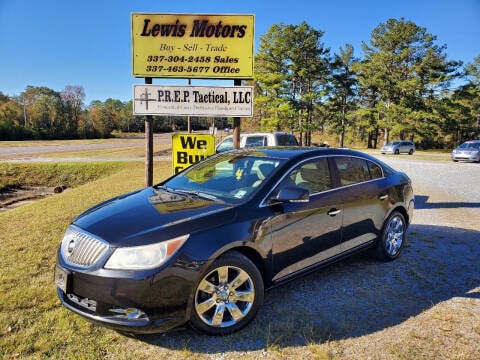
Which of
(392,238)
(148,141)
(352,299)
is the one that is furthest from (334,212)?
(148,141)

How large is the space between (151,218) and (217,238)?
1.99 feet

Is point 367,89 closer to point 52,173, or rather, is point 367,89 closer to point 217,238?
point 52,173

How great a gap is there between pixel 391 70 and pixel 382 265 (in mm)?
49517

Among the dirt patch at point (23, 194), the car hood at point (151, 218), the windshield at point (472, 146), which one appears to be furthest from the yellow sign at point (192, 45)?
the windshield at point (472, 146)

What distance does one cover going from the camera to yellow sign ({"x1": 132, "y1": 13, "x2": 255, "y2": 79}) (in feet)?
21.8

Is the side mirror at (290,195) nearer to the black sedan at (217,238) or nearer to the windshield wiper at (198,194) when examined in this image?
the black sedan at (217,238)

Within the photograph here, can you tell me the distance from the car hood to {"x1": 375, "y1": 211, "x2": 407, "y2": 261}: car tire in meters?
2.49

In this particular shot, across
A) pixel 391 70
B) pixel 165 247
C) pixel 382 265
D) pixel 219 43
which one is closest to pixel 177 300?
pixel 165 247

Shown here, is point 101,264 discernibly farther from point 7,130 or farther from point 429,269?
point 7,130

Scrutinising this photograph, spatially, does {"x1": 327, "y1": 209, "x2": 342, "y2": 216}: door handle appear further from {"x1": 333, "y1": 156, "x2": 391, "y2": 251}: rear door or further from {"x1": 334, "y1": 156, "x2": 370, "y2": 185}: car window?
{"x1": 334, "y1": 156, "x2": 370, "y2": 185}: car window

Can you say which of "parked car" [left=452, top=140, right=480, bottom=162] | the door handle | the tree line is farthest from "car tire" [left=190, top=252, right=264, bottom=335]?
the tree line

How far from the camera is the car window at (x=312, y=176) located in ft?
11.7

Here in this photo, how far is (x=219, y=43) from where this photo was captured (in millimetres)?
6832

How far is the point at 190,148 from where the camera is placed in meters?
6.94
